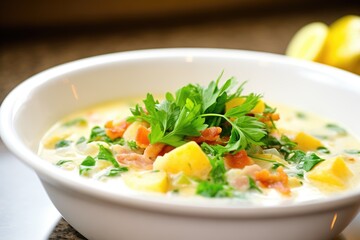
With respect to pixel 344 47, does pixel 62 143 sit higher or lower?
lower

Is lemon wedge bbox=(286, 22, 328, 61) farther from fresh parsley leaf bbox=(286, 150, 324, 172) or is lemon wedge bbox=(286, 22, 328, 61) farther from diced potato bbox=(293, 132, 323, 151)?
fresh parsley leaf bbox=(286, 150, 324, 172)

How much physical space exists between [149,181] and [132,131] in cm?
43

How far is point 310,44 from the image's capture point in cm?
357

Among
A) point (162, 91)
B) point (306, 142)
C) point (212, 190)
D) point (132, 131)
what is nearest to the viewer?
point (212, 190)

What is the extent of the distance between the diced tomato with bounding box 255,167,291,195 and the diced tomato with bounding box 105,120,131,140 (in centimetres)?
60

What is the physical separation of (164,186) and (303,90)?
122 cm

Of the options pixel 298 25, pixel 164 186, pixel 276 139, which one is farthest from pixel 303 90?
pixel 298 25

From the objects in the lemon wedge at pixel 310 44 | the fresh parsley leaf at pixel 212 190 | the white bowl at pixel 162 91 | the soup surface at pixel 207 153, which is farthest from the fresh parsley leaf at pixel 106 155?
the lemon wedge at pixel 310 44

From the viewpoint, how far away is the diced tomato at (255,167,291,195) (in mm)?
1945

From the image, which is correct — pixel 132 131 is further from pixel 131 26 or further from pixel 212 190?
pixel 131 26

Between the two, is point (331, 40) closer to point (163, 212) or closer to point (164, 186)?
point (164, 186)

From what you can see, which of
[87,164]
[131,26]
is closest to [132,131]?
[87,164]

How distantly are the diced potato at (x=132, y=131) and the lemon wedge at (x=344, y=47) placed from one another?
1.53 meters

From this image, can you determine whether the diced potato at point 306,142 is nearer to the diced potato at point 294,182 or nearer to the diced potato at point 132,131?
the diced potato at point 294,182
